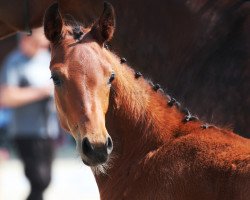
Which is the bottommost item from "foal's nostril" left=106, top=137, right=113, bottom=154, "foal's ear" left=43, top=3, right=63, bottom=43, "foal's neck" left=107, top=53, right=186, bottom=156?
"foal's neck" left=107, top=53, right=186, bottom=156

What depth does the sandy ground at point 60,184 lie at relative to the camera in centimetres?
1204

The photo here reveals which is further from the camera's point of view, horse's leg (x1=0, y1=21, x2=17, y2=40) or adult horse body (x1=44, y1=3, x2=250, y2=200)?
horse's leg (x1=0, y1=21, x2=17, y2=40)

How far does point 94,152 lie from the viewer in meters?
4.68

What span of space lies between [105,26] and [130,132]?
0.65 m

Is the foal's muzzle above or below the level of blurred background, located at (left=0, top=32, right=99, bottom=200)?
above

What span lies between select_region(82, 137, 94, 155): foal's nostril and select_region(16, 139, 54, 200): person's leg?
3973 mm

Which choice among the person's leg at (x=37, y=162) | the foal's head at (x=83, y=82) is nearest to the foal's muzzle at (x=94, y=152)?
the foal's head at (x=83, y=82)

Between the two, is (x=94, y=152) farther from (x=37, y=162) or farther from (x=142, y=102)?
(x=37, y=162)

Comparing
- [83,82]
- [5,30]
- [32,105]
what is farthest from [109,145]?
[32,105]

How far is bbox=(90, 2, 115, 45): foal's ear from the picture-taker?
5.21 m

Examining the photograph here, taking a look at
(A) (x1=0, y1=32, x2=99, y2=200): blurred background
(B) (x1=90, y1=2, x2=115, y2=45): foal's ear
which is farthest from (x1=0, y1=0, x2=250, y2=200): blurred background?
(A) (x1=0, y1=32, x2=99, y2=200): blurred background

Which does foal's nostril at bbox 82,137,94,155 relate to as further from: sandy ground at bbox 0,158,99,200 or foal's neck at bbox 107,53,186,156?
sandy ground at bbox 0,158,99,200

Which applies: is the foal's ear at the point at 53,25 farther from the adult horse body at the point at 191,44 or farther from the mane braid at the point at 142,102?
the adult horse body at the point at 191,44

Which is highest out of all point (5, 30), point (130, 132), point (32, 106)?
point (130, 132)
